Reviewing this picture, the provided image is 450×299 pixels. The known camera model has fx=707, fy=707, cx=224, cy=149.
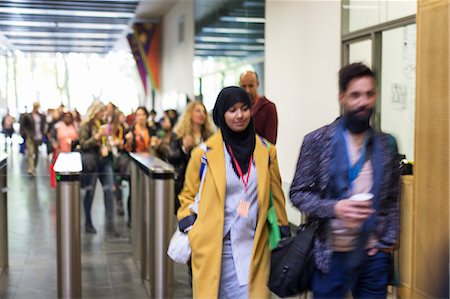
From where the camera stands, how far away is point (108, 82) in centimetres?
2880

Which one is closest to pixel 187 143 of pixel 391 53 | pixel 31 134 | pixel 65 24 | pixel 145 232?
pixel 145 232

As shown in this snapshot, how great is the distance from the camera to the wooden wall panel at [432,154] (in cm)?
478

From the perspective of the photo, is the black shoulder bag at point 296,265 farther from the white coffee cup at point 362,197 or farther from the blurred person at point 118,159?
the blurred person at point 118,159

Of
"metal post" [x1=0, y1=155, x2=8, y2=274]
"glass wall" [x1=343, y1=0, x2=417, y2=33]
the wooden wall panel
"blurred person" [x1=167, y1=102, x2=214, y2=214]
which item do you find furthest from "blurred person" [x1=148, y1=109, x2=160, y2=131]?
the wooden wall panel

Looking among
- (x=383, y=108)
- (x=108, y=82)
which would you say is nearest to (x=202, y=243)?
(x=383, y=108)

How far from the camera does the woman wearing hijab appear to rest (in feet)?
10.3

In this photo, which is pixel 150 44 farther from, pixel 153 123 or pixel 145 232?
pixel 145 232

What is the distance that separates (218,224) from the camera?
3.13m

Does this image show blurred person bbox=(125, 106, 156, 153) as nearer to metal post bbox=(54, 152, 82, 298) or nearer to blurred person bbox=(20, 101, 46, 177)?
metal post bbox=(54, 152, 82, 298)

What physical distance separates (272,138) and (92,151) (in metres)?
3.87

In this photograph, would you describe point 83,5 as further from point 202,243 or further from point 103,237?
point 202,243

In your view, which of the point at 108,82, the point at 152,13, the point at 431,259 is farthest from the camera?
the point at 108,82

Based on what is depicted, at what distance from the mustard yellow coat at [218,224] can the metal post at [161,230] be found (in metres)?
1.81

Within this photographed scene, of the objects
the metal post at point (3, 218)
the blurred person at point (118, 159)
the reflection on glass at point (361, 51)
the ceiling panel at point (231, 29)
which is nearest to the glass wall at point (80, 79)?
the ceiling panel at point (231, 29)
